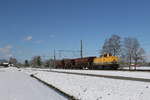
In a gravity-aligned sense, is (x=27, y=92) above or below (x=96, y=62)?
below

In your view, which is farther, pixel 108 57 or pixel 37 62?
pixel 37 62

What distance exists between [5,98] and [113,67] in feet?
120

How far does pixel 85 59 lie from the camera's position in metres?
62.4

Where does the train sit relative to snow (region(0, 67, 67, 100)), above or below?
above

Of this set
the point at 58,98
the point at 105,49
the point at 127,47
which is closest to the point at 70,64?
the point at 105,49

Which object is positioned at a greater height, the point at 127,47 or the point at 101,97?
the point at 127,47

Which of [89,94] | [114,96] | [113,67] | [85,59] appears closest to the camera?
[114,96]

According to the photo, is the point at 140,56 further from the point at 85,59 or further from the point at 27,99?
the point at 27,99

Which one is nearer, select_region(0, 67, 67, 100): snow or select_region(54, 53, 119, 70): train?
select_region(0, 67, 67, 100): snow

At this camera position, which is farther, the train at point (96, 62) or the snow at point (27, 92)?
the train at point (96, 62)

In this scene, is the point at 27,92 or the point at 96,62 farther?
the point at 96,62

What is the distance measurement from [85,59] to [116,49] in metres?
18.3

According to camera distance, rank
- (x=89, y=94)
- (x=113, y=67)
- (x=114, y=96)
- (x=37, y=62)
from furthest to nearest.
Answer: (x=37, y=62), (x=113, y=67), (x=89, y=94), (x=114, y=96)

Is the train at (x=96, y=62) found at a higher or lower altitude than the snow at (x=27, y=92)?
higher
